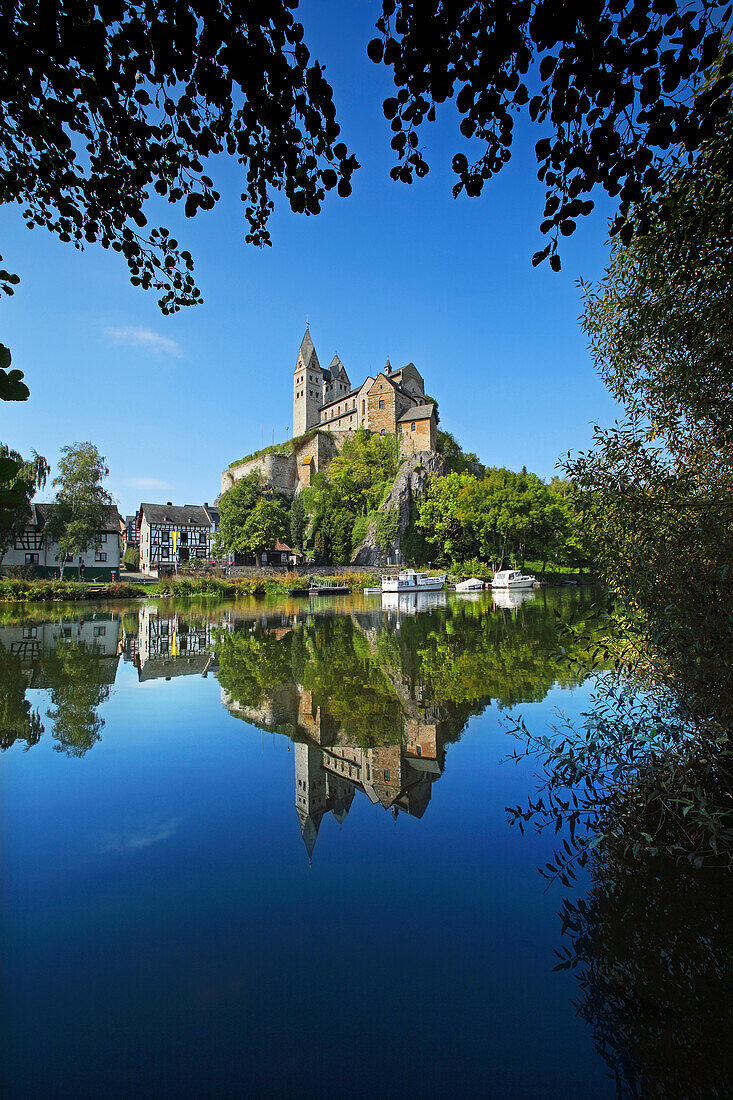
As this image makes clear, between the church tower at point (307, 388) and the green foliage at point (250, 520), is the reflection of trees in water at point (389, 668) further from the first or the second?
the church tower at point (307, 388)

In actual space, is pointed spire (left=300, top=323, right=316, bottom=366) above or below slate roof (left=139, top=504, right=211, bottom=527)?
above

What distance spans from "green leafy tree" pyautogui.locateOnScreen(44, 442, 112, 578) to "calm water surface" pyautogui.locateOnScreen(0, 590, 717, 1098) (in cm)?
3998

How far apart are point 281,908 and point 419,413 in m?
59.4

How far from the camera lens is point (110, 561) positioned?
51344 millimetres

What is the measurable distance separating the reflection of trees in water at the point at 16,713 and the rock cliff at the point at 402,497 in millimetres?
44742

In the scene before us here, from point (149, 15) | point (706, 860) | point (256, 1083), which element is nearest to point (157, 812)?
point (256, 1083)

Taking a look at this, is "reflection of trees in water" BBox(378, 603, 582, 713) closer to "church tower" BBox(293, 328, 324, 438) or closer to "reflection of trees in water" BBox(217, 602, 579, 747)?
"reflection of trees in water" BBox(217, 602, 579, 747)

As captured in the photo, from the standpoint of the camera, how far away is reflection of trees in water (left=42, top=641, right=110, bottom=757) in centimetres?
657

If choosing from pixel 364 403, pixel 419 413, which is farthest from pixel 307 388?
pixel 419 413

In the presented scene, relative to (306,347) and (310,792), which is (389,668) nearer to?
(310,792)

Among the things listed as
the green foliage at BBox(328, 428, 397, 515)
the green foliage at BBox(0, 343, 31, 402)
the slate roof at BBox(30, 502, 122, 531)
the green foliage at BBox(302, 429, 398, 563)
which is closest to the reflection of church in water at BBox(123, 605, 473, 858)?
the green foliage at BBox(0, 343, 31, 402)

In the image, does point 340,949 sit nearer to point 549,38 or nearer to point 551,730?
point 551,730

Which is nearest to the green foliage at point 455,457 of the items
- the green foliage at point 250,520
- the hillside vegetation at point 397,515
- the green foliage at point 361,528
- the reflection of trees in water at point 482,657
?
the hillside vegetation at point 397,515

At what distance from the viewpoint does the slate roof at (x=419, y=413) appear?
58.6 metres
